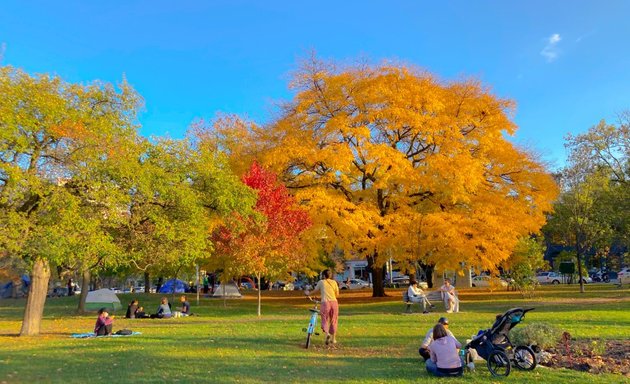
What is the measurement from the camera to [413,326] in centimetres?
1488

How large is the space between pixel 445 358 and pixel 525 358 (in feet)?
4.74

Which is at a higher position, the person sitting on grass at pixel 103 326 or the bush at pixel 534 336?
the bush at pixel 534 336

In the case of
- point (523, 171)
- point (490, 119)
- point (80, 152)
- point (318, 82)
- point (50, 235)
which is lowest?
point (50, 235)

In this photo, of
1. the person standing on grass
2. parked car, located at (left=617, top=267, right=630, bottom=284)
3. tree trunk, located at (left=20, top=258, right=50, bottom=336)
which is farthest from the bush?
parked car, located at (left=617, top=267, right=630, bottom=284)

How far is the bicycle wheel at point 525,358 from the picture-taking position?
26.5 ft

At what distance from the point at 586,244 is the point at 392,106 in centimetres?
2838

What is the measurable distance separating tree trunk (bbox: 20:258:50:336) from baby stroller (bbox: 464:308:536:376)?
Answer: 12.5 meters

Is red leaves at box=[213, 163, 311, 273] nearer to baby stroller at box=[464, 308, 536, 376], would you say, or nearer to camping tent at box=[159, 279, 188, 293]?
baby stroller at box=[464, 308, 536, 376]

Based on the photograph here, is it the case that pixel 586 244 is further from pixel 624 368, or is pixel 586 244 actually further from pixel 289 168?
pixel 624 368

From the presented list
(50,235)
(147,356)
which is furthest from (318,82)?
(147,356)

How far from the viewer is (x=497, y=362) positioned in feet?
26.1

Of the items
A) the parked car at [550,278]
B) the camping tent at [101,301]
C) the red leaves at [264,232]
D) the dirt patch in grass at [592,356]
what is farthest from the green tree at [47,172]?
the parked car at [550,278]

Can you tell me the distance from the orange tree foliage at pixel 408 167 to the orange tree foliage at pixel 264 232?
2.34 meters

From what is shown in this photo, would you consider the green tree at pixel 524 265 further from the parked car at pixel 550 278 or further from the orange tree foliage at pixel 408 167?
the parked car at pixel 550 278
